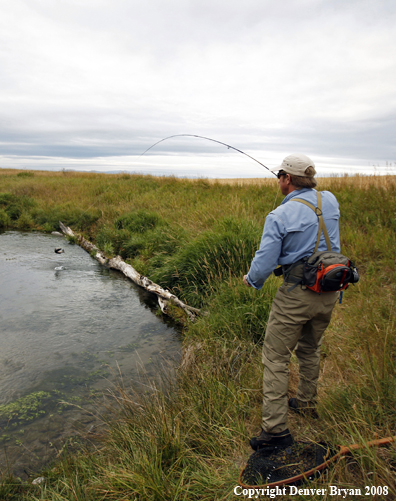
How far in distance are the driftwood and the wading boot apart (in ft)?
11.3

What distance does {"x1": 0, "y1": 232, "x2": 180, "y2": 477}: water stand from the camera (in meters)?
3.78

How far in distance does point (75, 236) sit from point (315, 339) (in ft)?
41.9

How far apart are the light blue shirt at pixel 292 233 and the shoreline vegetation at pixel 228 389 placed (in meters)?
0.93

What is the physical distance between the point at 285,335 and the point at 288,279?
1.54 feet

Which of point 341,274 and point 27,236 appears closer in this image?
point 341,274

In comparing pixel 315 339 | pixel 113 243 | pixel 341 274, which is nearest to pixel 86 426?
pixel 315 339

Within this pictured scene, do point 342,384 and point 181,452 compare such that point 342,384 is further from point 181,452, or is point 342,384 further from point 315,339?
point 181,452

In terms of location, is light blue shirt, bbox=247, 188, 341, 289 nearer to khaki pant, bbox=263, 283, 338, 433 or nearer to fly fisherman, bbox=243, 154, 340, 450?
fly fisherman, bbox=243, 154, 340, 450

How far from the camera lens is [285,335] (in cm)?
282

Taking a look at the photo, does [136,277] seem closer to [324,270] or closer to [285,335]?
[285,335]

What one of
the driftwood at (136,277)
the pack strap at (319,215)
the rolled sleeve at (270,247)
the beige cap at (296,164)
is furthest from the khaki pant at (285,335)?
the driftwood at (136,277)

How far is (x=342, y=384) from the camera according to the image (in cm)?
310

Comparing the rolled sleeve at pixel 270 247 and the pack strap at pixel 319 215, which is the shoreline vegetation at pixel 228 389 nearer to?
the pack strap at pixel 319 215

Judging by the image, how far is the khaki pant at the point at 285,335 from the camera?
2717mm
